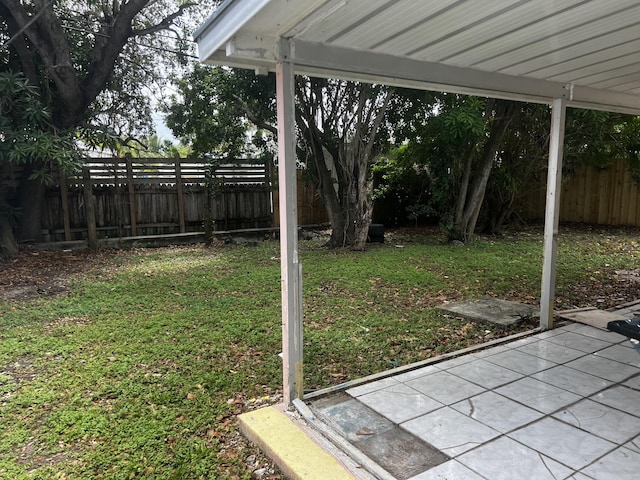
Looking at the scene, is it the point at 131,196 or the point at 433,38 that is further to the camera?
the point at 131,196

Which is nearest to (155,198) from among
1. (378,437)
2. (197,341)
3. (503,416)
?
(197,341)

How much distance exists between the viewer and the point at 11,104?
256 inches

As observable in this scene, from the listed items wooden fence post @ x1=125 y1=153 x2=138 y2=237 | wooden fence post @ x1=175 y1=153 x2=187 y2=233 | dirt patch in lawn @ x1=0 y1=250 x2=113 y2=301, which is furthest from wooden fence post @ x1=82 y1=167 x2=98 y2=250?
wooden fence post @ x1=175 y1=153 x2=187 y2=233

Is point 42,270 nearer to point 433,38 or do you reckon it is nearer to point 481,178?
point 433,38

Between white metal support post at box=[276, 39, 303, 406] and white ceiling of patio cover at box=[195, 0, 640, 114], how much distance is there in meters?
0.14

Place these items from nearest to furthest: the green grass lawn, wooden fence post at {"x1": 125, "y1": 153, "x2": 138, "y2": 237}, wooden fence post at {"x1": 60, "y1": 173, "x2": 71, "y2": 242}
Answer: the green grass lawn, wooden fence post at {"x1": 60, "y1": 173, "x2": 71, "y2": 242}, wooden fence post at {"x1": 125, "y1": 153, "x2": 138, "y2": 237}

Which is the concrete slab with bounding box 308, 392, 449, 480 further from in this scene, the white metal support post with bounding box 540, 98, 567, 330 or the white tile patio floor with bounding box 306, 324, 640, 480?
the white metal support post with bounding box 540, 98, 567, 330

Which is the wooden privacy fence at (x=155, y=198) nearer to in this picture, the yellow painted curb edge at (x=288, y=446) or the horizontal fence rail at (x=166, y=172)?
the horizontal fence rail at (x=166, y=172)

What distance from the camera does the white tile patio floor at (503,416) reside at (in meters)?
2.03

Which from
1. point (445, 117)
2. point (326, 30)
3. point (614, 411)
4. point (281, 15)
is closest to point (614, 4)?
point (326, 30)

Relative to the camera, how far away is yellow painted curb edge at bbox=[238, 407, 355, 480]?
6.66 ft

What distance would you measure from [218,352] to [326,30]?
255 centimetres

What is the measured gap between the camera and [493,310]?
14.8 feet

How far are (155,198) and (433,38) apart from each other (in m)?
7.91
